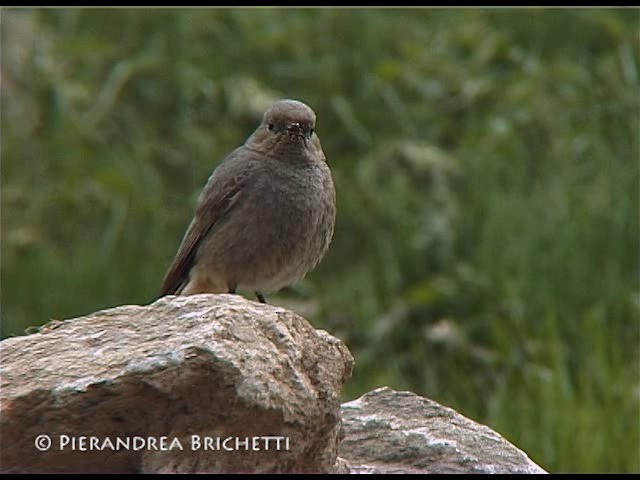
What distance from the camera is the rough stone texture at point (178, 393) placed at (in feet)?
12.0

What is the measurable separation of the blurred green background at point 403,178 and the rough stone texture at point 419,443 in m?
2.36

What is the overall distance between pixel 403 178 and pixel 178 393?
529 cm

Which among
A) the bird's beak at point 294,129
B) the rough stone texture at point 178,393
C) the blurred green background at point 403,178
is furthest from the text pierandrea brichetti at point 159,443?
the blurred green background at point 403,178

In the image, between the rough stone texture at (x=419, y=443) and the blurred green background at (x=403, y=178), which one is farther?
the blurred green background at (x=403, y=178)

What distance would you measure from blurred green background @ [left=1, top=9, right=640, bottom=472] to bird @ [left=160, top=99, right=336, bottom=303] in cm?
174

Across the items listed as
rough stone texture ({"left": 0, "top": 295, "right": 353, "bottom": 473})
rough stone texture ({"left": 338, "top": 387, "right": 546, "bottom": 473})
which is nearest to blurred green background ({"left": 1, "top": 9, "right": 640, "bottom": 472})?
rough stone texture ({"left": 338, "top": 387, "right": 546, "bottom": 473})

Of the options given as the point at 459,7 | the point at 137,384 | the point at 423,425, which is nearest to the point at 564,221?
the point at 459,7

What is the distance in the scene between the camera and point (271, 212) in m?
5.98

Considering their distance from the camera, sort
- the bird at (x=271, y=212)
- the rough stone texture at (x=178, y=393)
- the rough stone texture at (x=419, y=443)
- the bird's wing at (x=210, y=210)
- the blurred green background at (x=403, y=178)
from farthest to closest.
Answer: the blurred green background at (x=403, y=178) → the bird's wing at (x=210, y=210) → the bird at (x=271, y=212) → the rough stone texture at (x=419, y=443) → the rough stone texture at (x=178, y=393)

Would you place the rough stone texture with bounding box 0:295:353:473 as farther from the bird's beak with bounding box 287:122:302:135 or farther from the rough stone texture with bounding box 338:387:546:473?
the bird's beak with bounding box 287:122:302:135

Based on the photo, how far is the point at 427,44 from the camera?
984 cm

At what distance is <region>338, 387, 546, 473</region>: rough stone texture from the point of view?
4281 mm

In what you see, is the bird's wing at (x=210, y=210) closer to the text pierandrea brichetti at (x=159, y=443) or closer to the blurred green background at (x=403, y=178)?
the blurred green background at (x=403, y=178)

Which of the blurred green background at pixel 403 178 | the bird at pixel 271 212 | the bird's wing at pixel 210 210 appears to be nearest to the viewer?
the bird at pixel 271 212
